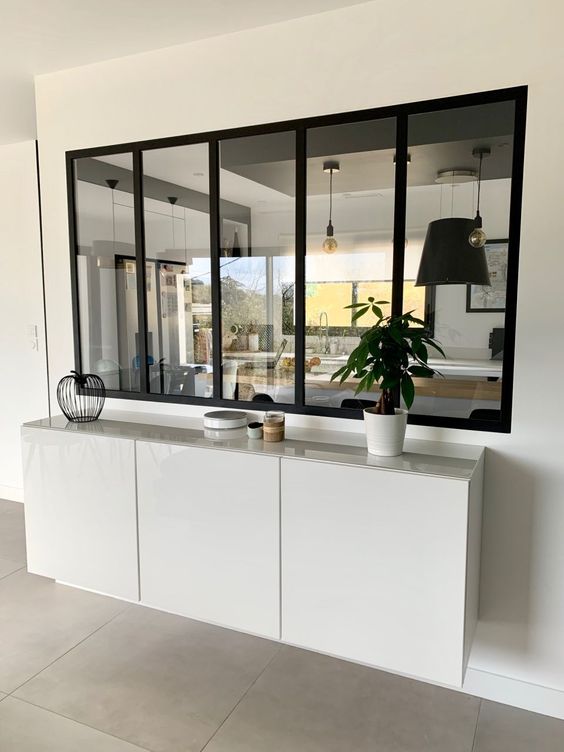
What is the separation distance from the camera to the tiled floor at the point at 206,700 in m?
2.06

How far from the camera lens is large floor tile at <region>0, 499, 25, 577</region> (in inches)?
138

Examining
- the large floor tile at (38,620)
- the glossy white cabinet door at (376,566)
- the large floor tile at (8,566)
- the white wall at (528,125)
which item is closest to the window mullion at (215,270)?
the white wall at (528,125)

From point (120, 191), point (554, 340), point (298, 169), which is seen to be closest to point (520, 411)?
point (554, 340)

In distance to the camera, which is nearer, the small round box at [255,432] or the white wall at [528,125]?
the white wall at [528,125]

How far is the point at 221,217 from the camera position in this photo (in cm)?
276

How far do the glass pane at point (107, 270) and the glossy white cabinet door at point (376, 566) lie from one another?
1.34 m

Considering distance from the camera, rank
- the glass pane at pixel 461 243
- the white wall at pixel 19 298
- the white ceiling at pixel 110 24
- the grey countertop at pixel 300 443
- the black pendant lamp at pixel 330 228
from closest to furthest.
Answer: the grey countertop at pixel 300 443 → the glass pane at pixel 461 243 → the white ceiling at pixel 110 24 → the black pendant lamp at pixel 330 228 → the white wall at pixel 19 298

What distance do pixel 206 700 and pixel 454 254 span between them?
6.58 feet

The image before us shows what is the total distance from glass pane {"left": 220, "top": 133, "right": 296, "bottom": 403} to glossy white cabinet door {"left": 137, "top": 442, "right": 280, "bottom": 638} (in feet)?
1.68

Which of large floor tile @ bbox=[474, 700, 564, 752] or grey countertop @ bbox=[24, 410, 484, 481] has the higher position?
grey countertop @ bbox=[24, 410, 484, 481]

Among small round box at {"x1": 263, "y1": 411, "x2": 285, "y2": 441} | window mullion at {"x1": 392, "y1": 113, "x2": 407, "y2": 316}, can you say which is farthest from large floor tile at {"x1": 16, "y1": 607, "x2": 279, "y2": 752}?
window mullion at {"x1": 392, "y1": 113, "x2": 407, "y2": 316}

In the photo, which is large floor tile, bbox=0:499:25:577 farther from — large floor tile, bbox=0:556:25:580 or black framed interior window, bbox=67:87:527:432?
black framed interior window, bbox=67:87:527:432

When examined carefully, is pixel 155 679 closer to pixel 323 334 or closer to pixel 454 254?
pixel 323 334

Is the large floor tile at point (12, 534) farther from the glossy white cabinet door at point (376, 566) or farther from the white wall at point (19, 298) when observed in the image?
the glossy white cabinet door at point (376, 566)
